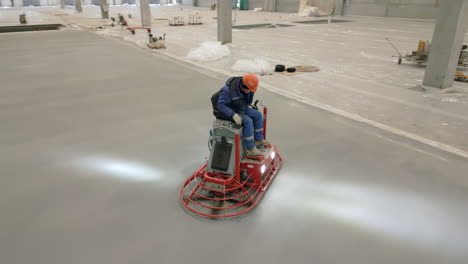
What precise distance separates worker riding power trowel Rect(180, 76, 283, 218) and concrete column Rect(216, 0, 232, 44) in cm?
995

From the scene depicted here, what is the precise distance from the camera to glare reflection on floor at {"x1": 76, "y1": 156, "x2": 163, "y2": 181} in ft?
11.3

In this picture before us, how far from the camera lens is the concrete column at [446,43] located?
582 centimetres

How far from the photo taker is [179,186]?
3270 mm

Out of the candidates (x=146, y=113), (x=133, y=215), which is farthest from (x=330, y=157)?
(x=146, y=113)

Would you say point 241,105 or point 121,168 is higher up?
point 241,105

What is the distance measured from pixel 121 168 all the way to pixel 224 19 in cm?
975

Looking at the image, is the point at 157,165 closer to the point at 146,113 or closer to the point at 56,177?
the point at 56,177

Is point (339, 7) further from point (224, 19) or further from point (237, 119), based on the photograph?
point (237, 119)

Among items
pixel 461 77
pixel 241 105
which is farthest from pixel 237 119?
pixel 461 77

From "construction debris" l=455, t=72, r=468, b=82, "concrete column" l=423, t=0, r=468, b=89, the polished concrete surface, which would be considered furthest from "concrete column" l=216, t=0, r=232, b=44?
"construction debris" l=455, t=72, r=468, b=82

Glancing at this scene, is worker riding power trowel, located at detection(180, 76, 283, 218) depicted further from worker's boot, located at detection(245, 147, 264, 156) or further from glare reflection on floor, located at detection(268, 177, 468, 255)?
glare reflection on floor, located at detection(268, 177, 468, 255)

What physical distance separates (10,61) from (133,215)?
9.58 m

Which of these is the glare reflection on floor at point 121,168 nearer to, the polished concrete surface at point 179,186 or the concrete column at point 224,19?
the polished concrete surface at point 179,186

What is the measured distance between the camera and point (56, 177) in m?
3.42
